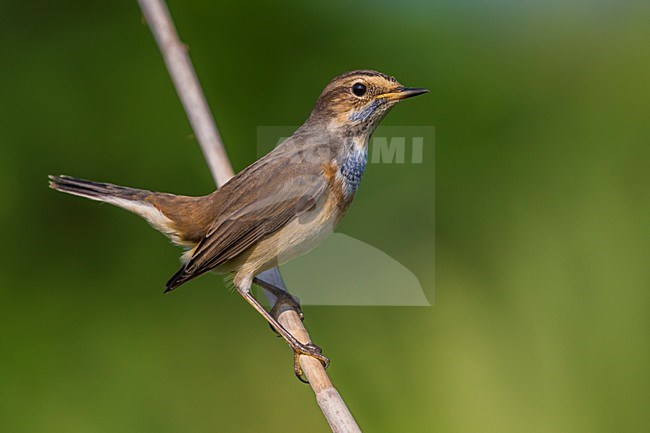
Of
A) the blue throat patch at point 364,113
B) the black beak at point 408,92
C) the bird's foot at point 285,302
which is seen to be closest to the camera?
the black beak at point 408,92

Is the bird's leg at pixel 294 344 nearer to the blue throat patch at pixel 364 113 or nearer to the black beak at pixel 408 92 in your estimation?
the blue throat patch at pixel 364 113

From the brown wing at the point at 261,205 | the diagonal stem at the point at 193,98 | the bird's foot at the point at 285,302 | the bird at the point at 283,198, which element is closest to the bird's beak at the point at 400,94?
the bird at the point at 283,198

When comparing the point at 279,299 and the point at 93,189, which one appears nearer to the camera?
the point at 93,189

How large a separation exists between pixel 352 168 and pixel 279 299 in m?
0.56

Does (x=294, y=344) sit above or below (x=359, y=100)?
below

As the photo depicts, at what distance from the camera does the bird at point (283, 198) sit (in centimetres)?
282

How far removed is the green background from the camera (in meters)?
2.86

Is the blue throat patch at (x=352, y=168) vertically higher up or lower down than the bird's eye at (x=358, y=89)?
lower down

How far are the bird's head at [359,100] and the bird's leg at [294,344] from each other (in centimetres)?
64

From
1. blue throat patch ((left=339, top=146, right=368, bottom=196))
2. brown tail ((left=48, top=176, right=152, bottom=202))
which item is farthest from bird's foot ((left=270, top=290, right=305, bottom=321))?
brown tail ((left=48, top=176, right=152, bottom=202))

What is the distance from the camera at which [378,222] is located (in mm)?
3307

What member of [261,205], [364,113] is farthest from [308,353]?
[364,113]

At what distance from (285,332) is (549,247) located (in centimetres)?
94

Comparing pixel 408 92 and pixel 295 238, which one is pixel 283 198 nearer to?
pixel 295 238
